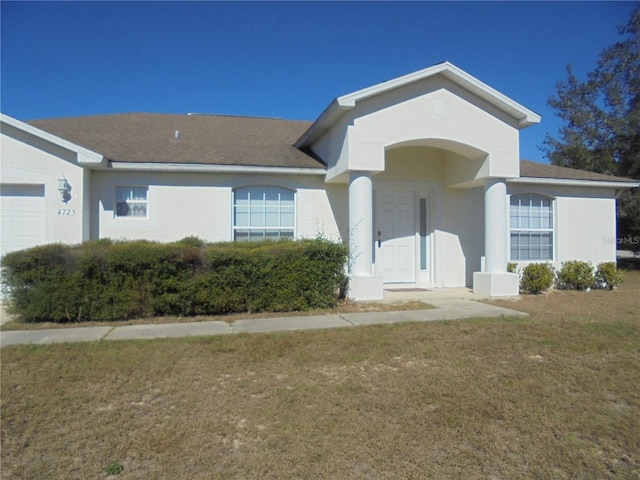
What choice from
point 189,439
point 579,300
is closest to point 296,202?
point 579,300

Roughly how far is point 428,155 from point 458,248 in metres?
2.70

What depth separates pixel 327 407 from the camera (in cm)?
380

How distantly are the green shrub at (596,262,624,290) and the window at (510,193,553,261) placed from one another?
135cm

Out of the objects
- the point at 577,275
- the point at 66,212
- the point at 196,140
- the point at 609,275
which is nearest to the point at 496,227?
the point at 577,275

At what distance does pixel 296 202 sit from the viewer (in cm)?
1055

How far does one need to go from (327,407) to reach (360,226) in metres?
5.64

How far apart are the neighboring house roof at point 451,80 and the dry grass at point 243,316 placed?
164 inches

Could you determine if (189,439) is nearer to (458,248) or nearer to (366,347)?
(366,347)

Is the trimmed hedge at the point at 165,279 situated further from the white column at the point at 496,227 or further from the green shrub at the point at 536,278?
the green shrub at the point at 536,278

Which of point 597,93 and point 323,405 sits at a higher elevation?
point 597,93

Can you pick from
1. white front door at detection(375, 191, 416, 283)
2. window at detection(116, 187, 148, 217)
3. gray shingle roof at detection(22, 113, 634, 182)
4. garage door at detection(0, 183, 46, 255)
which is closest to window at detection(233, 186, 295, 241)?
gray shingle roof at detection(22, 113, 634, 182)

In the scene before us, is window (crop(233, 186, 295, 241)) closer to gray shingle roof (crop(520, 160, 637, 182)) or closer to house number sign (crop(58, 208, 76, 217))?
house number sign (crop(58, 208, 76, 217))

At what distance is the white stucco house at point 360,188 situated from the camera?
9125mm

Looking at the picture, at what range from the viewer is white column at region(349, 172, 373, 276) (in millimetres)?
9062
